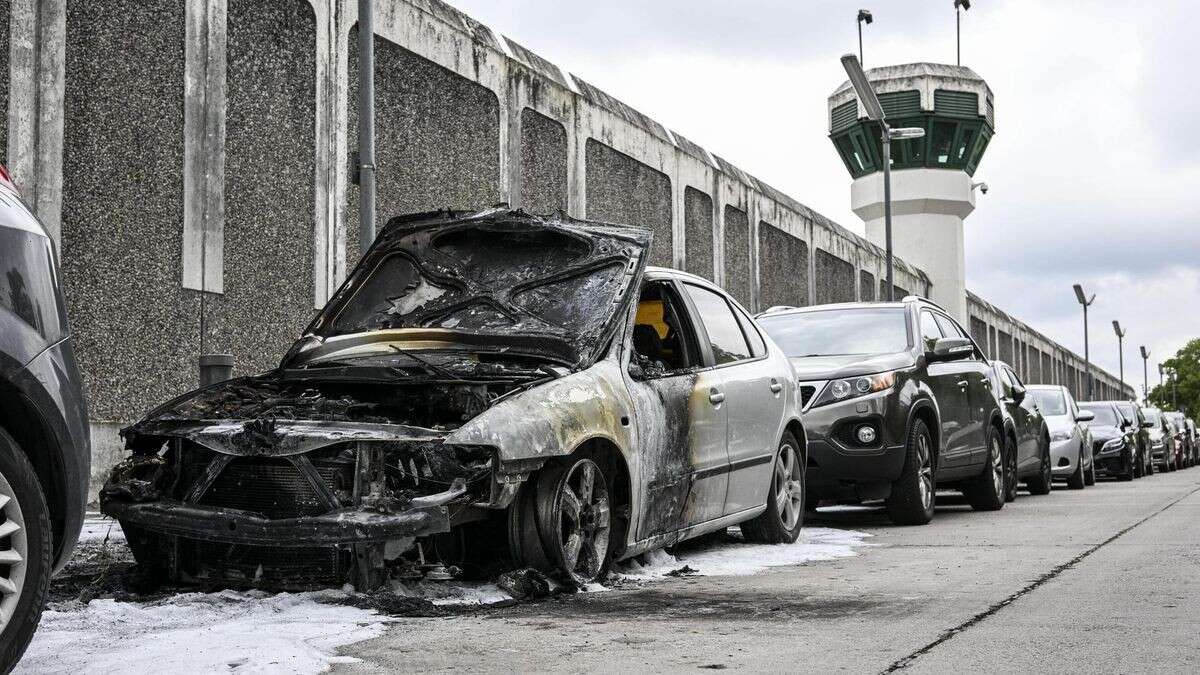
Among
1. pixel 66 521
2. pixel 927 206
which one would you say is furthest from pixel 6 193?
pixel 927 206

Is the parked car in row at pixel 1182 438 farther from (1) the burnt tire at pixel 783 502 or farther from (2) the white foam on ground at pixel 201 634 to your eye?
(2) the white foam on ground at pixel 201 634

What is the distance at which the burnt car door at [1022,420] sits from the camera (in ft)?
49.7

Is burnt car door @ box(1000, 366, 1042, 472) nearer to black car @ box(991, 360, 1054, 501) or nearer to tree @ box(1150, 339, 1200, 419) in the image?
black car @ box(991, 360, 1054, 501)

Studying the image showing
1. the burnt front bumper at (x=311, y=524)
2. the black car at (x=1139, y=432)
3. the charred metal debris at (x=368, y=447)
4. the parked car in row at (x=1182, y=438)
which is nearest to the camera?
the burnt front bumper at (x=311, y=524)

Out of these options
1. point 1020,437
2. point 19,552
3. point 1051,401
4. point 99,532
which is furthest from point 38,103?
point 1051,401

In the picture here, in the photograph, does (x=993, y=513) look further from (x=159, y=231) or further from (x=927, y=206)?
(x=927, y=206)

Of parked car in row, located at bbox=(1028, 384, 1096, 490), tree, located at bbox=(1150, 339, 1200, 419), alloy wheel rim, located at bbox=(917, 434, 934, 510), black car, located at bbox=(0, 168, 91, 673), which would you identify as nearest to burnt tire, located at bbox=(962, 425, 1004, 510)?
alloy wheel rim, located at bbox=(917, 434, 934, 510)

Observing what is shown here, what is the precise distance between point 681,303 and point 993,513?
6137 millimetres

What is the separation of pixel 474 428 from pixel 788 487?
3769mm

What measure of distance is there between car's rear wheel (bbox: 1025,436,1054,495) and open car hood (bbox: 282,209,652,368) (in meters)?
10.6

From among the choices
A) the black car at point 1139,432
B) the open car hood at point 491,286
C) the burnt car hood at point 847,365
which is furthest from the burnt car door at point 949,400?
the black car at point 1139,432

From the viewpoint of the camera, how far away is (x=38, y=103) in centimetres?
1169

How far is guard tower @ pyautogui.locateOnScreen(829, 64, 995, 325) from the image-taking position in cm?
5259

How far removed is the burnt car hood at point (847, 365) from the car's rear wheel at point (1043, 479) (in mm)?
6364
